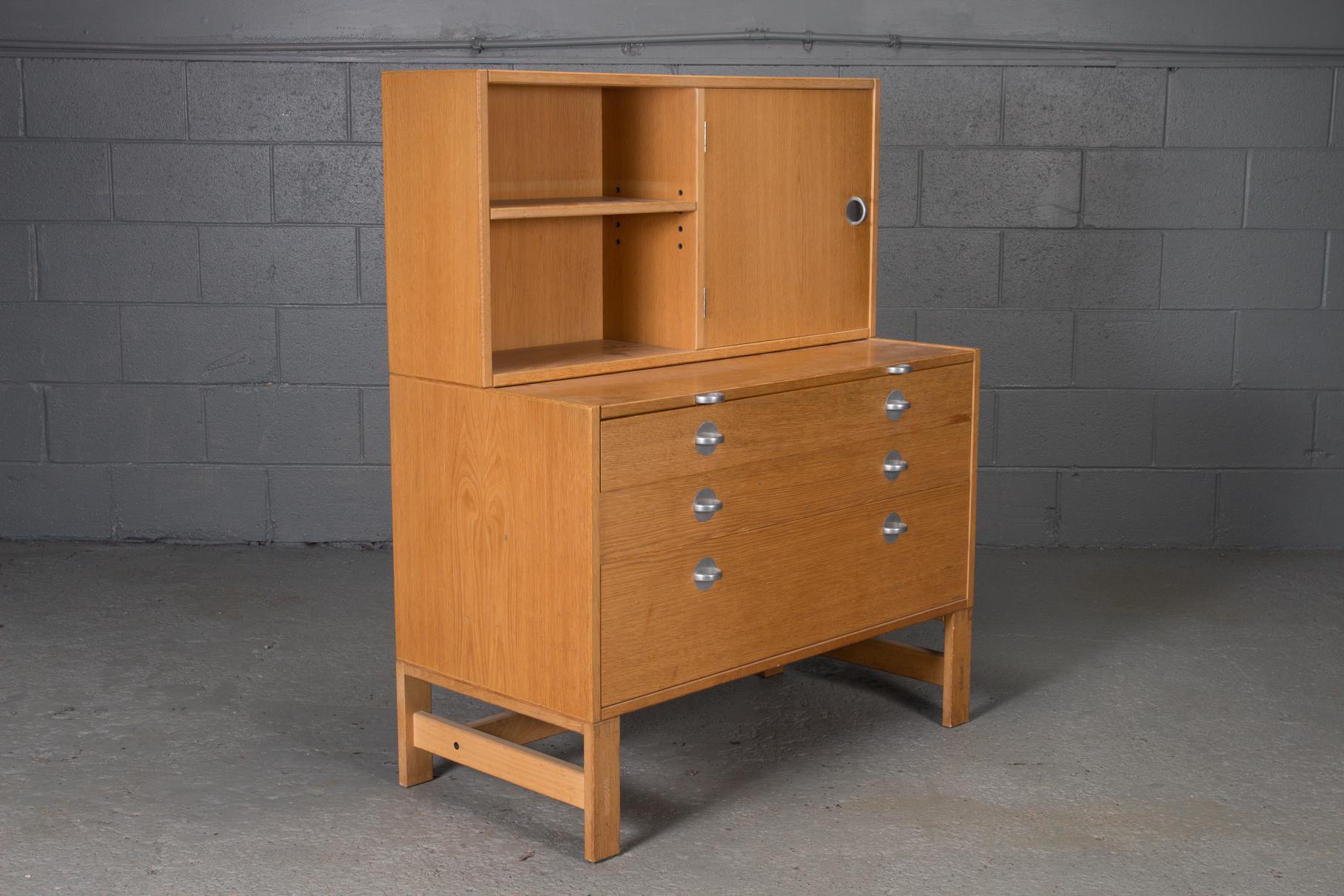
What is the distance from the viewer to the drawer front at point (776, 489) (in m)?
2.53

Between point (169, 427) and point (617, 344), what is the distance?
208cm

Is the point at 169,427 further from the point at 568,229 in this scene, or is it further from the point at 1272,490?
the point at 1272,490

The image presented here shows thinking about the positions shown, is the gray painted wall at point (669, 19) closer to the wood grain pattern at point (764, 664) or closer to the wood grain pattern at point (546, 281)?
the wood grain pattern at point (546, 281)

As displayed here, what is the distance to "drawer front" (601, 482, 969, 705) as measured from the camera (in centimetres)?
256

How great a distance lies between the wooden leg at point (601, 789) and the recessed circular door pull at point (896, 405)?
844 mm

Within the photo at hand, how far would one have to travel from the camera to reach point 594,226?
3043mm

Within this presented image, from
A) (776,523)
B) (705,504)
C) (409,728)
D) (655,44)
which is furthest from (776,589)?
(655,44)

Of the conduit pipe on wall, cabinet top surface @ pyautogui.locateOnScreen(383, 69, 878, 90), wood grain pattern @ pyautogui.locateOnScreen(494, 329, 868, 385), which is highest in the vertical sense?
the conduit pipe on wall

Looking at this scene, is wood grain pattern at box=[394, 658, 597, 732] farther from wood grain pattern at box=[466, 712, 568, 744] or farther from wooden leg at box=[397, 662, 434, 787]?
wood grain pattern at box=[466, 712, 568, 744]

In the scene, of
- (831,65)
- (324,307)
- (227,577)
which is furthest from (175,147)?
(831,65)

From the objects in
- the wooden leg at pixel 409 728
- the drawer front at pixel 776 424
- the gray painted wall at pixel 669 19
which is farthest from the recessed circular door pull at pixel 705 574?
the gray painted wall at pixel 669 19

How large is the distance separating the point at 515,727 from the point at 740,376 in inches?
32.0

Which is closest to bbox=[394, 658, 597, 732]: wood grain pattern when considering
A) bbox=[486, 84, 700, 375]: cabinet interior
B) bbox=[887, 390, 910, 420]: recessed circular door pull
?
bbox=[486, 84, 700, 375]: cabinet interior

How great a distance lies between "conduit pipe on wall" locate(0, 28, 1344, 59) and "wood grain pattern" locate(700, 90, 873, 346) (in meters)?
1.30
